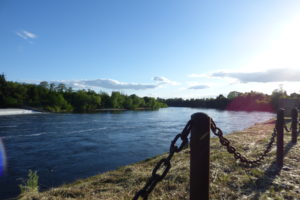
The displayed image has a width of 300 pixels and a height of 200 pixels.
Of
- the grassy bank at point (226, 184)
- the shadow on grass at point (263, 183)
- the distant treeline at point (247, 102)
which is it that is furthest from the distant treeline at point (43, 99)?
the distant treeline at point (247, 102)

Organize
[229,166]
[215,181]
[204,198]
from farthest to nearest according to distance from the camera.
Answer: [229,166] < [215,181] < [204,198]

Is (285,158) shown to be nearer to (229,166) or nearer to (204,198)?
(229,166)

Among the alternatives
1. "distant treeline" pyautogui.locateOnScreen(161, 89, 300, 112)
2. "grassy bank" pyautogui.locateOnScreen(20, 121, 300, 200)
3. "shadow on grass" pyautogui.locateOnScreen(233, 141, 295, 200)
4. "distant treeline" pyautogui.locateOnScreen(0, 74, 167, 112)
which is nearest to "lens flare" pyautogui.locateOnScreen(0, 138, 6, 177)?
"grassy bank" pyautogui.locateOnScreen(20, 121, 300, 200)

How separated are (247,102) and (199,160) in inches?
3785

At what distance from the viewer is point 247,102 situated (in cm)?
8581

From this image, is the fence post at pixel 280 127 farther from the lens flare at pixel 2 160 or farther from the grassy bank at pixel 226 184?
the lens flare at pixel 2 160

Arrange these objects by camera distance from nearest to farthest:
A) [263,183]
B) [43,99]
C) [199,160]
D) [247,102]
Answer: [199,160]
[263,183]
[43,99]
[247,102]

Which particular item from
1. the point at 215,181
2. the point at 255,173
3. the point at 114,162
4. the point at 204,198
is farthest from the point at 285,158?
the point at 114,162

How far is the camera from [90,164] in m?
8.81

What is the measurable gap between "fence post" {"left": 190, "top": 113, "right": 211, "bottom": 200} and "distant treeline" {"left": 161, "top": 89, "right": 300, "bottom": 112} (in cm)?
4787

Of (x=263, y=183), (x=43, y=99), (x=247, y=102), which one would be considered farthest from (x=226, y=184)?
(x=247, y=102)

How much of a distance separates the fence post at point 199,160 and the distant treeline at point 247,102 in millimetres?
47869

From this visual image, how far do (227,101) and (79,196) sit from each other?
334ft

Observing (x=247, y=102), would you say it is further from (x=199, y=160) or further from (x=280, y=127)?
(x=199, y=160)
